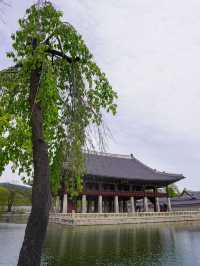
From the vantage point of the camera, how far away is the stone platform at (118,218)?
28703mm

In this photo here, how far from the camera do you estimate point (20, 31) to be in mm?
4492

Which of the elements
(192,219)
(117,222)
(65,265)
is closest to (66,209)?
(117,222)

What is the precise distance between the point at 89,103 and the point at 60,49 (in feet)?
3.58

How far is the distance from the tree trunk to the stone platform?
2581 cm

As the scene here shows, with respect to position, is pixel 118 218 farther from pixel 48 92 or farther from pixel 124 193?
pixel 48 92

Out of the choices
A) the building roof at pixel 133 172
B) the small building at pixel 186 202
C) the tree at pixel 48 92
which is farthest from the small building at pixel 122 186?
the tree at pixel 48 92

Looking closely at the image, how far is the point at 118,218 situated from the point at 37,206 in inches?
1172

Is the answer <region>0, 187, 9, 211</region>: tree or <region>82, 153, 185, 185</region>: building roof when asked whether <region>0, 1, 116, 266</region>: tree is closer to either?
<region>82, 153, 185, 185</region>: building roof

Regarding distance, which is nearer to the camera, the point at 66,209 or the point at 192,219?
the point at 66,209

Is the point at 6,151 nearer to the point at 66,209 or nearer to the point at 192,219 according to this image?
the point at 66,209

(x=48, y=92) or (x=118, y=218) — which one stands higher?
(x=48, y=92)

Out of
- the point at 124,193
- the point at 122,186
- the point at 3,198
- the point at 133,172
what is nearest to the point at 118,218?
the point at 124,193

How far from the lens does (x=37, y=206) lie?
3.43 metres

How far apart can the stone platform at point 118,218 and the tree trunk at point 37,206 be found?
25812 millimetres
